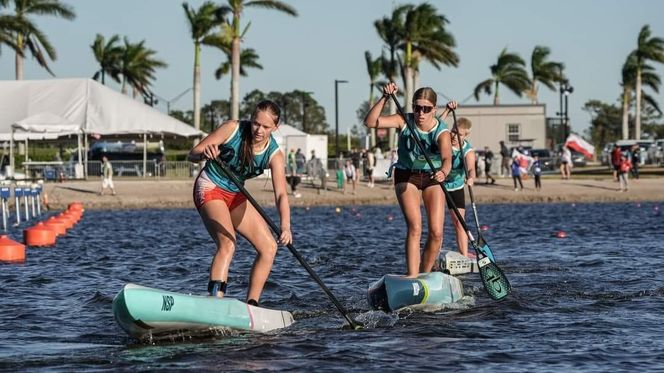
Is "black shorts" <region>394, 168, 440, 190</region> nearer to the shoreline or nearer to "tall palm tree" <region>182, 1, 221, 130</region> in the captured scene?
the shoreline

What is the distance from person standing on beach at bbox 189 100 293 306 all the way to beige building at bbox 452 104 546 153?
67.4 m

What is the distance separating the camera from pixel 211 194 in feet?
34.1

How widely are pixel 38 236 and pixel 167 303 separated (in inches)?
546

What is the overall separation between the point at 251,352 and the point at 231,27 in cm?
4857

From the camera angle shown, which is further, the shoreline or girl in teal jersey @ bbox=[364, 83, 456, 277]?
Result: the shoreline

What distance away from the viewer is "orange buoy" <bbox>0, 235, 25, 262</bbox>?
18.9m

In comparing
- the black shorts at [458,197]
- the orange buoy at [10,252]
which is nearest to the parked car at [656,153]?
the orange buoy at [10,252]

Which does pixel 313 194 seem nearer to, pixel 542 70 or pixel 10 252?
pixel 10 252

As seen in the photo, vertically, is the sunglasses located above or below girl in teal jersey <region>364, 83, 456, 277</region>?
above

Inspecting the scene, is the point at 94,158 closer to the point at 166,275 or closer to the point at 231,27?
the point at 231,27

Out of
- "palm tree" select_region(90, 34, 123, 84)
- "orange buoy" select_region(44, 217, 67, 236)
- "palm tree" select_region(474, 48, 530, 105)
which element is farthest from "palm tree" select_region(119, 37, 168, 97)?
"orange buoy" select_region(44, 217, 67, 236)

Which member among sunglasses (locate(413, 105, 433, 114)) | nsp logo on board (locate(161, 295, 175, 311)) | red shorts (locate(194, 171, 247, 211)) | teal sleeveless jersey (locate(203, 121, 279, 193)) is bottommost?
nsp logo on board (locate(161, 295, 175, 311))

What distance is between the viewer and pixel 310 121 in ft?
538

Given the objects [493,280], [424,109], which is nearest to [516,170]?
[493,280]
